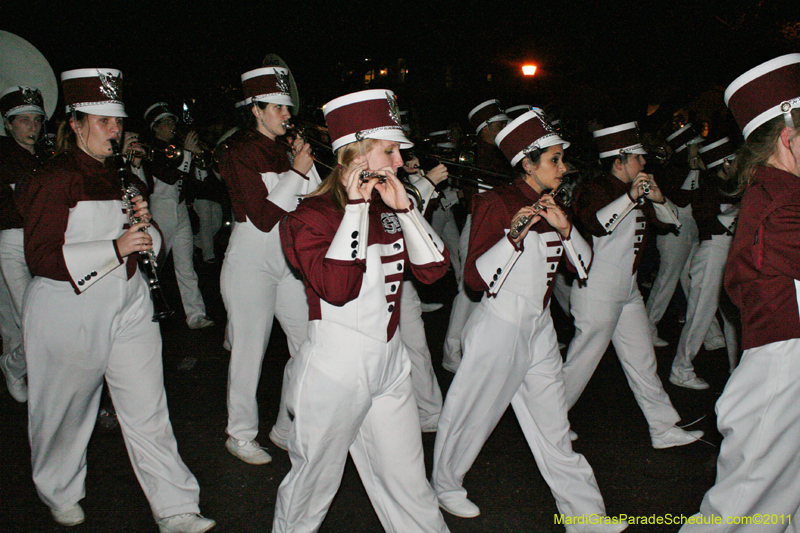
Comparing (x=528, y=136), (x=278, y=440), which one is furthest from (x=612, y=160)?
(x=278, y=440)

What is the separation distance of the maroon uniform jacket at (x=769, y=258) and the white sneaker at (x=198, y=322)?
5.82 metres

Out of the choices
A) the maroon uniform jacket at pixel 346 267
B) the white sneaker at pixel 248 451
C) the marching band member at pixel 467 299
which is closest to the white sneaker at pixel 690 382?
the marching band member at pixel 467 299

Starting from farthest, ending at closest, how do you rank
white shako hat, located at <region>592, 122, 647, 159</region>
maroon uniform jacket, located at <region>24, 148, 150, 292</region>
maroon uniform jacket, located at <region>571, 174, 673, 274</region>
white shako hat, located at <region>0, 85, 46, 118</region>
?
white shako hat, located at <region>0, 85, 46, 118</region> → white shako hat, located at <region>592, 122, 647, 159</region> → maroon uniform jacket, located at <region>571, 174, 673, 274</region> → maroon uniform jacket, located at <region>24, 148, 150, 292</region>

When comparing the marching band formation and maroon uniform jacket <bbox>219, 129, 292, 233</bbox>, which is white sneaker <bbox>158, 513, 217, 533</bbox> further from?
maroon uniform jacket <bbox>219, 129, 292, 233</bbox>

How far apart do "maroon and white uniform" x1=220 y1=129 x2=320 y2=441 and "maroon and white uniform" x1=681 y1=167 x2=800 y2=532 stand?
2.47 m

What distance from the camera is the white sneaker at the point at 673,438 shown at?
427 cm

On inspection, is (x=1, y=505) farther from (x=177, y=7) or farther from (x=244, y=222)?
(x=177, y=7)

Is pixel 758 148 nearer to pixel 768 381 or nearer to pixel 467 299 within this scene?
pixel 768 381

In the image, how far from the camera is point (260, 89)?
13.4ft

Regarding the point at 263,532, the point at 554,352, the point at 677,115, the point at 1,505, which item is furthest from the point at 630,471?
the point at 677,115

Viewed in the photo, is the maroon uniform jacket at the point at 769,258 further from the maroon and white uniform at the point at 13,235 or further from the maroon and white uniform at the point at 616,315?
the maroon and white uniform at the point at 13,235

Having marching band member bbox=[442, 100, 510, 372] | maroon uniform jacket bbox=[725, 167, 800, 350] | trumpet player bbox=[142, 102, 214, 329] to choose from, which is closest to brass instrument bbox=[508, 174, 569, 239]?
maroon uniform jacket bbox=[725, 167, 800, 350]

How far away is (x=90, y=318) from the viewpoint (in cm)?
Result: 303

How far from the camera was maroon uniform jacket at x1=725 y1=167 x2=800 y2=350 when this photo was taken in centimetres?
240
